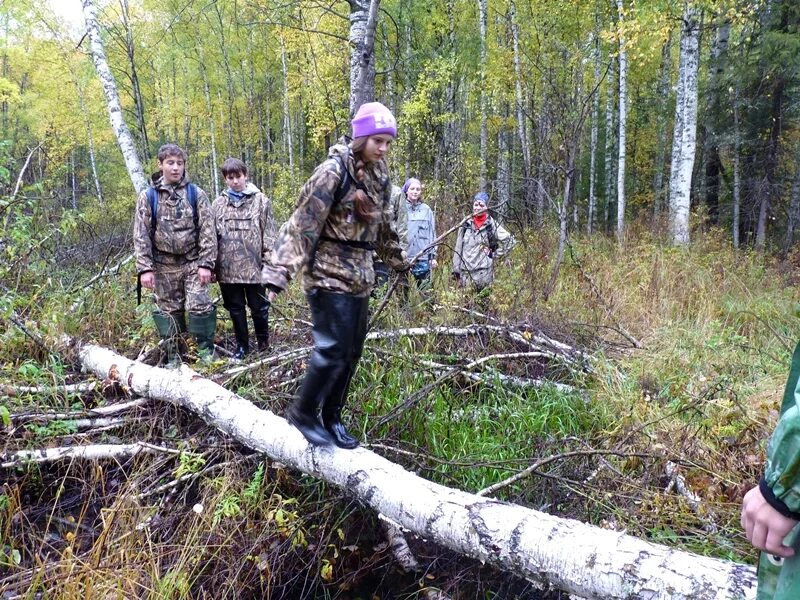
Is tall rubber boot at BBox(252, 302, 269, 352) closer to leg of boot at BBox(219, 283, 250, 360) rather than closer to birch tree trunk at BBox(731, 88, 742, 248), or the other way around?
leg of boot at BBox(219, 283, 250, 360)

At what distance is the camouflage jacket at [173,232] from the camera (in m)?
4.59

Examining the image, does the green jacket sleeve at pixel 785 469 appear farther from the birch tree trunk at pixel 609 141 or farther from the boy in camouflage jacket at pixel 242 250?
the birch tree trunk at pixel 609 141

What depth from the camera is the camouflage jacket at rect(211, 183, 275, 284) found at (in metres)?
4.89

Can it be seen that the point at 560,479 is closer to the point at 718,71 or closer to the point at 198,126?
the point at 718,71

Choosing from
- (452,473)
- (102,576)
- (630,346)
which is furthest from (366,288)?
(630,346)

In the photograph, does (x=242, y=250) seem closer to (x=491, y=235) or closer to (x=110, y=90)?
(x=491, y=235)

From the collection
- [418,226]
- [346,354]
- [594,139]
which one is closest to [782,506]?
[346,354]

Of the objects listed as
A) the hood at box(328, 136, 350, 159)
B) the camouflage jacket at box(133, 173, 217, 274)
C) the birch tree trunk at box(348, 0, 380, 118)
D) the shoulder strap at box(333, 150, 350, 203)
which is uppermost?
the birch tree trunk at box(348, 0, 380, 118)

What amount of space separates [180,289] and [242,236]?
75 cm

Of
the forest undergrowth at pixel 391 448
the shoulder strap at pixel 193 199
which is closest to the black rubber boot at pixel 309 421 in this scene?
the forest undergrowth at pixel 391 448

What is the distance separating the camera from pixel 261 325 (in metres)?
5.02

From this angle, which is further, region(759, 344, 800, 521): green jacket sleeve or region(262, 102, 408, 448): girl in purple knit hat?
region(262, 102, 408, 448): girl in purple knit hat

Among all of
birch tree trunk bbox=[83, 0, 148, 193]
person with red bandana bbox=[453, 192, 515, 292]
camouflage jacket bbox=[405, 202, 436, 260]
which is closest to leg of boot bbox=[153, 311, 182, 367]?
camouflage jacket bbox=[405, 202, 436, 260]

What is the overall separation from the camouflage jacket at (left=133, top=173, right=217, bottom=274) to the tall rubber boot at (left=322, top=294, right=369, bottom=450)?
7.72 feet
